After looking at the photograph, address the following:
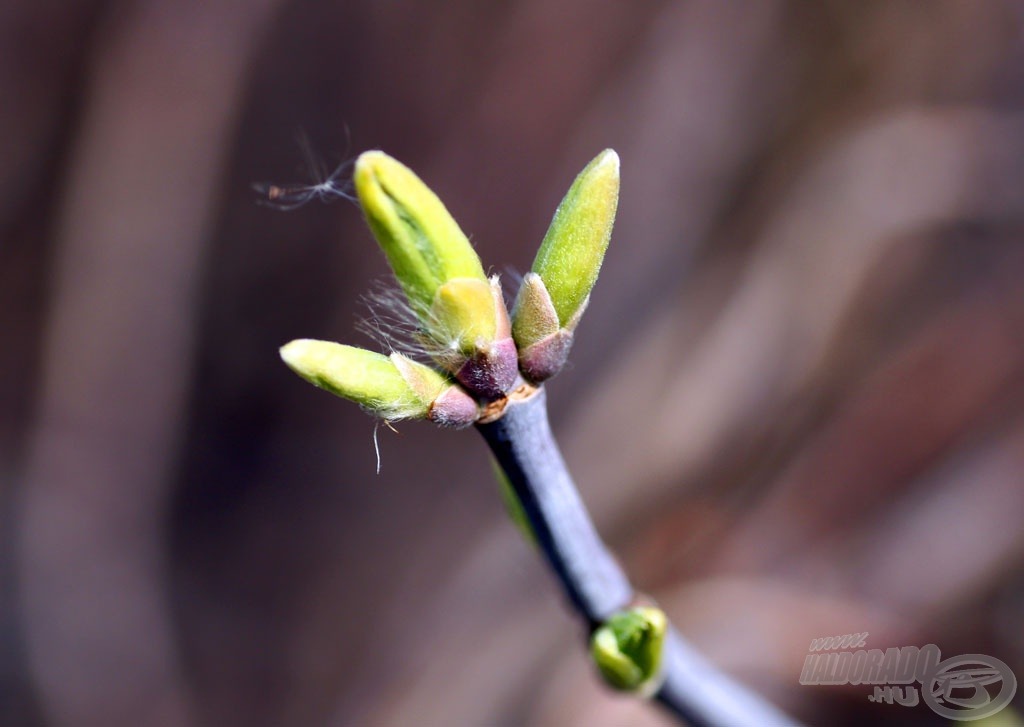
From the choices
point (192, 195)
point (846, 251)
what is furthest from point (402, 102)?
point (846, 251)

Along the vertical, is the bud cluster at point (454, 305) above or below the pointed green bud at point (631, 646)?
above

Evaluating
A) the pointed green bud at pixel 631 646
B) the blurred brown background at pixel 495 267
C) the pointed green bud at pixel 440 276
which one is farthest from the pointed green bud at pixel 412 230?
the blurred brown background at pixel 495 267

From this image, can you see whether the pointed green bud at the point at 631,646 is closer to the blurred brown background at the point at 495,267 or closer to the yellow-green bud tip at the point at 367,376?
the yellow-green bud tip at the point at 367,376

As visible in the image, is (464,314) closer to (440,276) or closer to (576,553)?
(440,276)

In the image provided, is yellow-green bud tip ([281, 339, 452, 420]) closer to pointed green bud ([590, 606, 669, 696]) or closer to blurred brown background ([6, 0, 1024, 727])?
pointed green bud ([590, 606, 669, 696])

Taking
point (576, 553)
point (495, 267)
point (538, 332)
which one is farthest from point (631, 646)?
point (495, 267)

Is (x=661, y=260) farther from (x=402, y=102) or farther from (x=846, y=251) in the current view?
(x=402, y=102)
